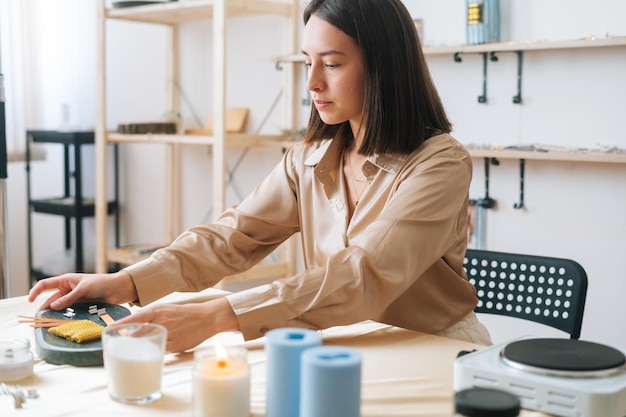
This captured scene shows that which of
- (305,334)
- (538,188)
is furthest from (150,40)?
(305,334)

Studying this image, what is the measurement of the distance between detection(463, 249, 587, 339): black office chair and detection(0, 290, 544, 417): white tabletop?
401mm

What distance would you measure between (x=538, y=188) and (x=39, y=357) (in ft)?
6.68

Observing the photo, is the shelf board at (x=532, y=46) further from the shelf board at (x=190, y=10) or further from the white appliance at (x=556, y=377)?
the white appliance at (x=556, y=377)

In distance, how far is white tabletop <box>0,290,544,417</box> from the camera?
3.44 ft

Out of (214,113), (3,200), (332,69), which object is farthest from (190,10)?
(332,69)

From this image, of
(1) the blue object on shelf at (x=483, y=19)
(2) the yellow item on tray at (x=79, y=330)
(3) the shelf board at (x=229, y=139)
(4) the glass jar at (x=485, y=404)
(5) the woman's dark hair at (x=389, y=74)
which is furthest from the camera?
(3) the shelf board at (x=229, y=139)

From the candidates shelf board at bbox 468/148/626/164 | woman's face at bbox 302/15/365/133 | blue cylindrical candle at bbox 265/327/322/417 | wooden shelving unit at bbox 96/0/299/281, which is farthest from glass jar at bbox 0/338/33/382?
wooden shelving unit at bbox 96/0/299/281

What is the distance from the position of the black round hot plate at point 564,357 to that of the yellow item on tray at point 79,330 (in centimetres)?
63

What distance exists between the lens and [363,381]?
1156 mm

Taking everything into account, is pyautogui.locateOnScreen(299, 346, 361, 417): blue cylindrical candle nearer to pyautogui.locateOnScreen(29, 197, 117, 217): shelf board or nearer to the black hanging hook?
the black hanging hook

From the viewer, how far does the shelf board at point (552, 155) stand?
2508mm

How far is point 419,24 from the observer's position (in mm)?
3068

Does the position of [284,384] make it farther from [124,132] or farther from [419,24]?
[124,132]

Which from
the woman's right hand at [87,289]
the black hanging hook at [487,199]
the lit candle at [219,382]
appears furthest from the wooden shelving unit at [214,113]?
the lit candle at [219,382]
